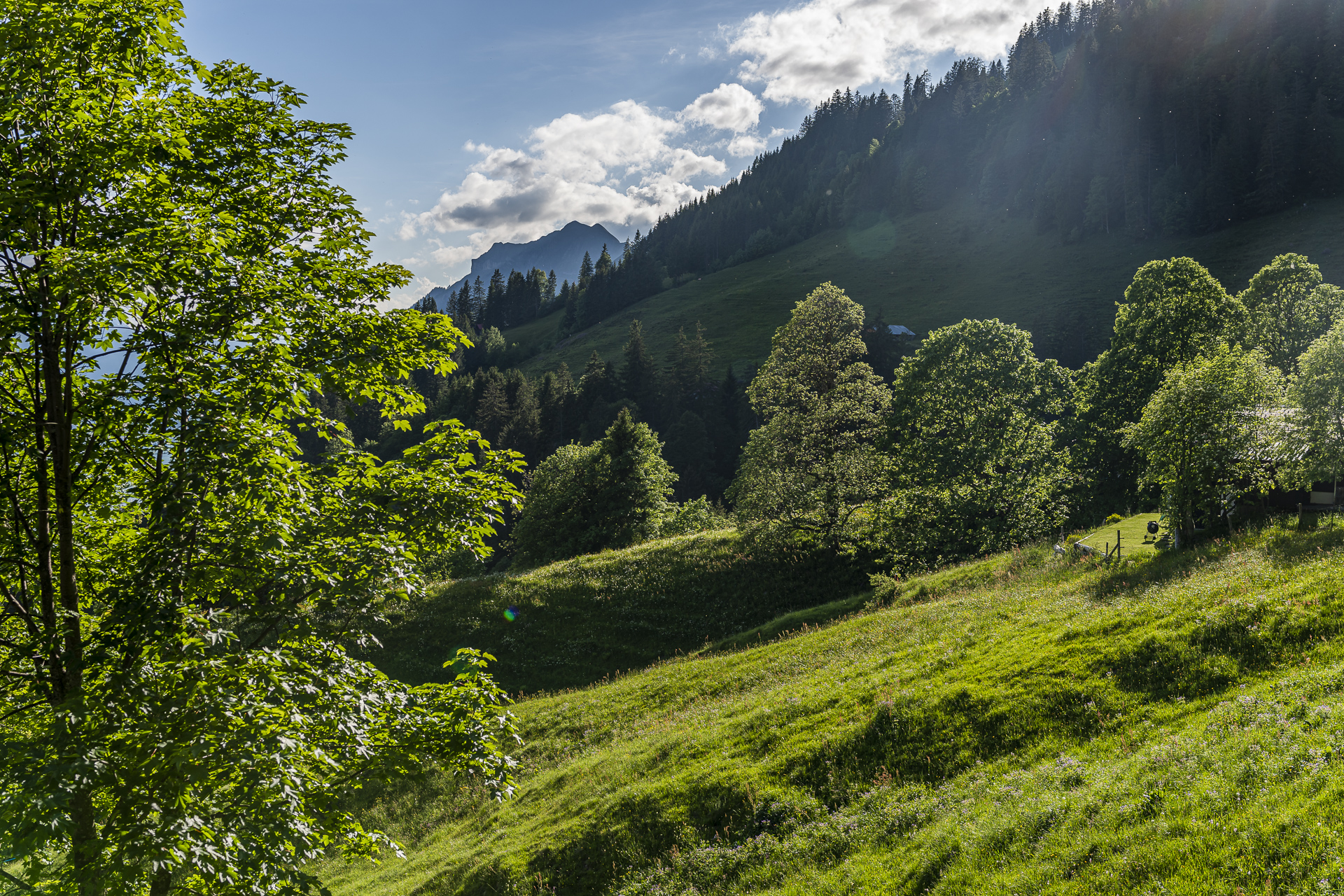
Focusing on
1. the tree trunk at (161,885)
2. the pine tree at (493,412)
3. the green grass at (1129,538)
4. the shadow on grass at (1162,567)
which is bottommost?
the green grass at (1129,538)

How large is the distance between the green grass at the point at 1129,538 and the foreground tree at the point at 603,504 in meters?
35.4

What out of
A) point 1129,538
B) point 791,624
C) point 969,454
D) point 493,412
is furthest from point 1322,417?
point 493,412

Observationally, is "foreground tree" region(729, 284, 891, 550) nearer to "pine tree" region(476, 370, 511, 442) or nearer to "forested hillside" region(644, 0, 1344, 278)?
"pine tree" region(476, 370, 511, 442)

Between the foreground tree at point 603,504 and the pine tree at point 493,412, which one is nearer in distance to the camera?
the foreground tree at point 603,504

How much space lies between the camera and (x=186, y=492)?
7859 millimetres

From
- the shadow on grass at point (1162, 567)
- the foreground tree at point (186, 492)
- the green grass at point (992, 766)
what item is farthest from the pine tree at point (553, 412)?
the foreground tree at point (186, 492)

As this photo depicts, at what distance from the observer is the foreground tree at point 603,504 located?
60250mm

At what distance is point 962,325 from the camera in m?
43.7

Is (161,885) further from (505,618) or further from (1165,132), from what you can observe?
(1165,132)

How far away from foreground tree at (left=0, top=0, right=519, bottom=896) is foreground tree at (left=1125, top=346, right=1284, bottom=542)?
23.9 metres

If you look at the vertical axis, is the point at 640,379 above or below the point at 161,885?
above

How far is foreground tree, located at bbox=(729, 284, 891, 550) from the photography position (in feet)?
119

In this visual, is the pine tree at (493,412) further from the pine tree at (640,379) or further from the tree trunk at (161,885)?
the tree trunk at (161,885)

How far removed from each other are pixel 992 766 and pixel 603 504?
1957 inches
